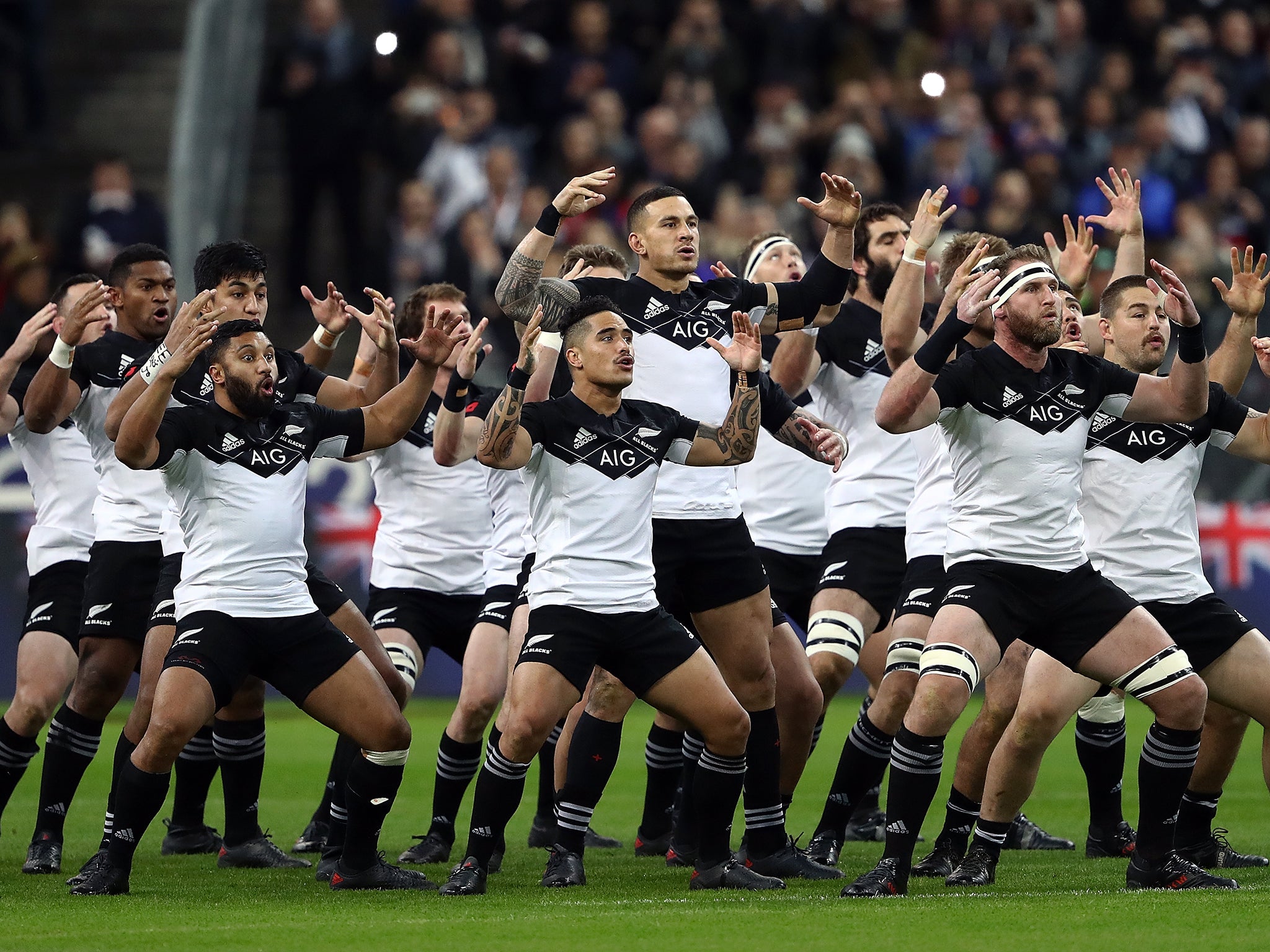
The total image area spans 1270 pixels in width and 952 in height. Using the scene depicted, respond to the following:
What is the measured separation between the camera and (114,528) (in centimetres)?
942

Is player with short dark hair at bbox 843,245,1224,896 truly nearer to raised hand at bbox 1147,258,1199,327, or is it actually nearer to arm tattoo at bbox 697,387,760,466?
raised hand at bbox 1147,258,1199,327

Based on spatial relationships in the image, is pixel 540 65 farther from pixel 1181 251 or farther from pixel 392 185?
pixel 1181 251

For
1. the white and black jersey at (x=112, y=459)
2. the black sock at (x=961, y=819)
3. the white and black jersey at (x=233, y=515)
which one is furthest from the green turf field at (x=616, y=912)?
the white and black jersey at (x=112, y=459)

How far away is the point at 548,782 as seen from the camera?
34.5 feet

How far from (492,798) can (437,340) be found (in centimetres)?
192

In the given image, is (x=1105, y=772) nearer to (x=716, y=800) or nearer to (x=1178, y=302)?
(x=716, y=800)

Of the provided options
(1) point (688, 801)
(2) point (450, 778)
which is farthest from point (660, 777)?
(2) point (450, 778)

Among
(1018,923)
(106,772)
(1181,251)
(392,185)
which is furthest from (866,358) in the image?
(392,185)

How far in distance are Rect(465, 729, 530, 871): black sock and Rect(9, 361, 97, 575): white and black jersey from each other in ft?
9.10

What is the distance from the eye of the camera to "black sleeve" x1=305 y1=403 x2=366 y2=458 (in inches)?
335

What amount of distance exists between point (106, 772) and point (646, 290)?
6.35m

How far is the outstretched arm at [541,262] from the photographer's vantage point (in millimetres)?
8703

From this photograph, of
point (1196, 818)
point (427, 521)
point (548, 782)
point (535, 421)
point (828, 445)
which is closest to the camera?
point (535, 421)

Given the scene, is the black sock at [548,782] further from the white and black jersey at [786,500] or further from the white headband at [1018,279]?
the white headband at [1018,279]
